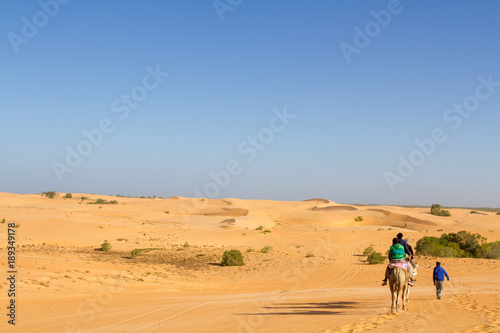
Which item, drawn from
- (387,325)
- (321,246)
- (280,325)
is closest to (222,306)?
(280,325)

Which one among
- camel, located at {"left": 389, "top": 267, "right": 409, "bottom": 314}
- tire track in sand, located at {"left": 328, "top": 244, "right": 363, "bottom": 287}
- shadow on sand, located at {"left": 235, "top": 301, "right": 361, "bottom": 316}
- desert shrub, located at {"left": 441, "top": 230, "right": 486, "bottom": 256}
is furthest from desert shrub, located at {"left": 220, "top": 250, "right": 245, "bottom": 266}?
desert shrub, located at {"left": 441, "top": 230, "right": 486, "bottom": 256}

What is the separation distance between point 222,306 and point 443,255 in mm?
17888

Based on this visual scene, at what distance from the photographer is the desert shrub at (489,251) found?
26.0 m

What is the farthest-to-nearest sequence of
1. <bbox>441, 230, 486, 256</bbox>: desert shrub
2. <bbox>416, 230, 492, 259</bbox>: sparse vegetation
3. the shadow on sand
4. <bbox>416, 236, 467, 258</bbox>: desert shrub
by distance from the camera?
<bbox>441, 230, 486, 256</bbox>: desert shrub
<bbox>416, 230, 492, 259</bbox>: sparse vegetation
<bbox>416, 236, 467, 258</bbox>: desert shrub
the shadow on sand

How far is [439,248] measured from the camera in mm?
25719

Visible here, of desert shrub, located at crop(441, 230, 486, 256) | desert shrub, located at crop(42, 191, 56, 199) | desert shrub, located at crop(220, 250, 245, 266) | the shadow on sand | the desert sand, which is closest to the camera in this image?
the desert sand

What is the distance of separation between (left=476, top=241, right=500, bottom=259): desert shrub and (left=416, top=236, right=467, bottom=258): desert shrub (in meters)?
0.87

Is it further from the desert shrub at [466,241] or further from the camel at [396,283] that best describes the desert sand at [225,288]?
the desert shrub at [466,241]

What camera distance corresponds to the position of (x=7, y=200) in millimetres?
69812

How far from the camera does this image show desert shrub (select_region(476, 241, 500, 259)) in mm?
26000

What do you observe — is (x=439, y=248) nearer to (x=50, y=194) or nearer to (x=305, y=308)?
(x=305, y=308)

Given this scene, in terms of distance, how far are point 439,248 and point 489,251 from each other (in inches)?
132

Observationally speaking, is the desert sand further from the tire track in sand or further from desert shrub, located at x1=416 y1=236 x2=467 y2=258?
desert shrub, located at x1=416 y1=236 x2=467 y2=258

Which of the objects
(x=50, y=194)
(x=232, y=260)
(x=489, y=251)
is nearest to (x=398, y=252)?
(x=232, y=260)
